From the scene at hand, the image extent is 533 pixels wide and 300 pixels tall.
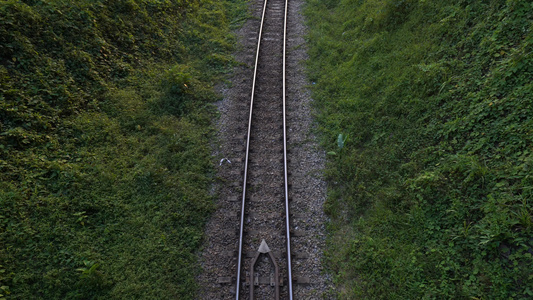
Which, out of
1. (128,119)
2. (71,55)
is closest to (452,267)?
(128,119)

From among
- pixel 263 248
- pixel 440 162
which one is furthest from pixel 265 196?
pixel 440 162

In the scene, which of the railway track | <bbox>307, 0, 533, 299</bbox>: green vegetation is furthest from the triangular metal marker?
<bbox>307, 0, 533, 299</bbox>: green vegetation

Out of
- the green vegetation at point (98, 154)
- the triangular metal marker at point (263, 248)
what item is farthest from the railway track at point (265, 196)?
the green vegetation at point (98, 154)

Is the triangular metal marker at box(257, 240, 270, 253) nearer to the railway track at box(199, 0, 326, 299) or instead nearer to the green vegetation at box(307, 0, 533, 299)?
the railway track at box(199, 0, 326, 299)

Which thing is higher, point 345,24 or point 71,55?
point 345,24

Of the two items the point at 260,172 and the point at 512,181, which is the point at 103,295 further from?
the point at 512,181

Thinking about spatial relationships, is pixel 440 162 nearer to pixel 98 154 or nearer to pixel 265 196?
pixel 265 196
